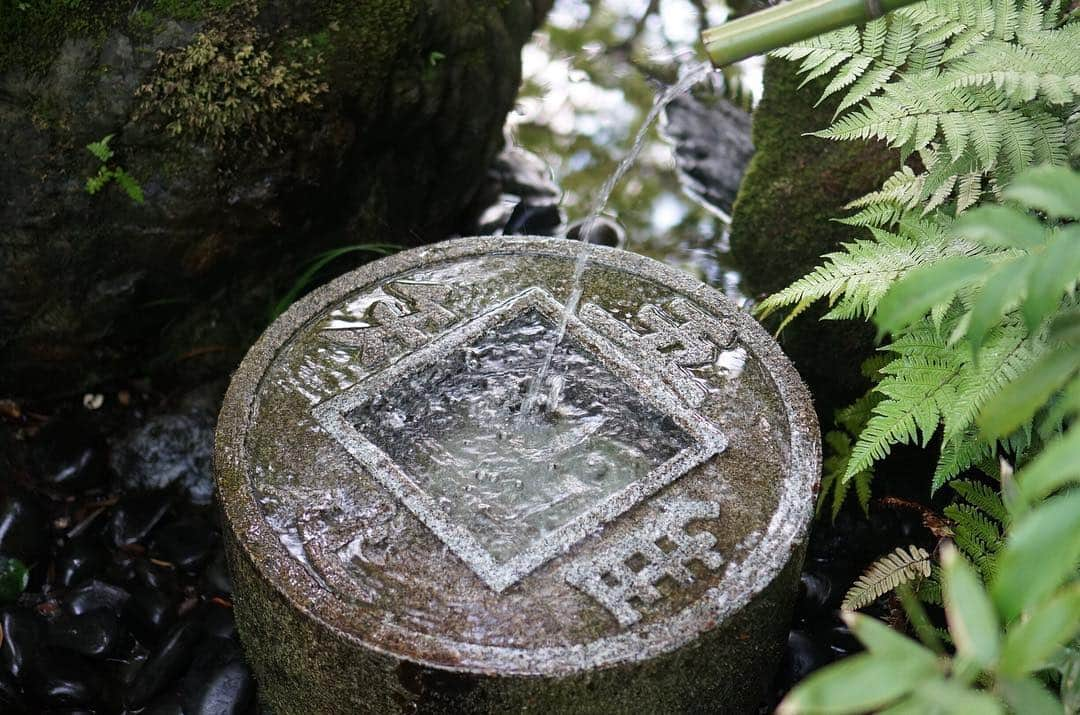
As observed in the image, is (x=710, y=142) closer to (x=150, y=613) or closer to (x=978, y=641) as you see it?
(x=150, y=613)

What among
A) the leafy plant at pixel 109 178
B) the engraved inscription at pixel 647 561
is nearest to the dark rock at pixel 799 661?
the engraved inscription at pixel 647 561

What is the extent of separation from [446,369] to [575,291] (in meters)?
0.60

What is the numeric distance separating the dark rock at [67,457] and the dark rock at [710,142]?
342 cm

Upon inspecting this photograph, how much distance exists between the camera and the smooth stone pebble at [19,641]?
297 cm

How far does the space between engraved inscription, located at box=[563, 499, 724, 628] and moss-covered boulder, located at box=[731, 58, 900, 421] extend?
55.7 inches

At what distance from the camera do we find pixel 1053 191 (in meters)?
1.21

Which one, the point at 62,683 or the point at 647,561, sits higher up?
the point at 647,561

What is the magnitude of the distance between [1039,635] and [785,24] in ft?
4.88

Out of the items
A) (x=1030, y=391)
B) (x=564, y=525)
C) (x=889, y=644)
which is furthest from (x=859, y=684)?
(x=564, y=525)

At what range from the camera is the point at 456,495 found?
8.48 feet

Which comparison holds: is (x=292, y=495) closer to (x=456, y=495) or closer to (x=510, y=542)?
(x=456, y=495)

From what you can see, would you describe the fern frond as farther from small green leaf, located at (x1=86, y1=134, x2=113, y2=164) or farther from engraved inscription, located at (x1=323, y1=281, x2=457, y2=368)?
small green leaf, located at (x1=86, y1=134, x2=113, y2=164)

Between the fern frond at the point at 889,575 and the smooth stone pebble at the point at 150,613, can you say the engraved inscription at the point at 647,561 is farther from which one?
the smooth stone pebble at the point at 150,613

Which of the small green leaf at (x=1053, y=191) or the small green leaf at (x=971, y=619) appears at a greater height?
the small green leaf at (x=1053, y=191)
